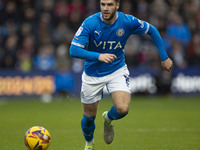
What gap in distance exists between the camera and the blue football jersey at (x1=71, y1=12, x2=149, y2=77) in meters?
6.80

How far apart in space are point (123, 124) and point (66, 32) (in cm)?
922

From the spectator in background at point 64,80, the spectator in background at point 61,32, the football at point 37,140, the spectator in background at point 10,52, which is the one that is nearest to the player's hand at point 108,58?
the football at point 37,140

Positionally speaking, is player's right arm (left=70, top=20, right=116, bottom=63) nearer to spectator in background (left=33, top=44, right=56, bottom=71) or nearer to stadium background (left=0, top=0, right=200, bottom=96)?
stadium background (left=0, top=0, right=200, bottom=96)

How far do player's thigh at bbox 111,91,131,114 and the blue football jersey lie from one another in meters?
0.42

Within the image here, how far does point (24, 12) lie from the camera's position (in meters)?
19.5

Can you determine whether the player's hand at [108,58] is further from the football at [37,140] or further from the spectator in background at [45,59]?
the spectator in background at [45,59]

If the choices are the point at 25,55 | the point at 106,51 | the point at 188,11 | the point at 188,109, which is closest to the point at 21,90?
the point at 25,55

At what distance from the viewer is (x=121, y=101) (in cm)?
685

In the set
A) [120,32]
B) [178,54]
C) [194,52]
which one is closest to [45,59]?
[178,54]

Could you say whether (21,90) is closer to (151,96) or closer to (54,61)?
(54,61)

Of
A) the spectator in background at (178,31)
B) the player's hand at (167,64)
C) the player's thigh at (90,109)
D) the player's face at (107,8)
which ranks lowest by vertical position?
the spectator in background at (178,31)

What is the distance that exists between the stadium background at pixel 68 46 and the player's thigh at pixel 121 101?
10445mm

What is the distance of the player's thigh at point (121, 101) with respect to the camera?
268 inches

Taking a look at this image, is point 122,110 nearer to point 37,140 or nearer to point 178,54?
point 37,140
